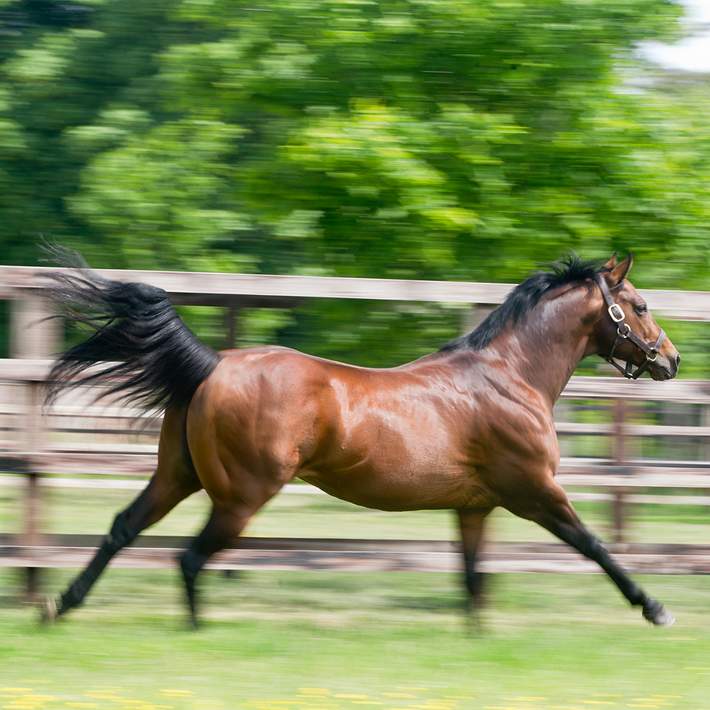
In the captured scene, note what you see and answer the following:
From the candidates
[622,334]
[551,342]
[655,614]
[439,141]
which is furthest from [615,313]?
[439,141]

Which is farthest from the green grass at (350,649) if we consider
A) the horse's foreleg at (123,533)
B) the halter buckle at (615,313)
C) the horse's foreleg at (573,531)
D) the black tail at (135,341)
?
the halter buckle at (615,313)

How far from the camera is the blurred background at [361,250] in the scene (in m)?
5.11

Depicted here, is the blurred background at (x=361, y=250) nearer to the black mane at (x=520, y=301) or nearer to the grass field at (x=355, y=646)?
the grass field at (x=355, y=646)

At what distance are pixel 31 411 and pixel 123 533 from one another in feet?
3.24

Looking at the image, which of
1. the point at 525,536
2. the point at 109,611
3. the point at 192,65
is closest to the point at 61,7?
the point at 192,65

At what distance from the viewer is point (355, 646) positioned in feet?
17.7

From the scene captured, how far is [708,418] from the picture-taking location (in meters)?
9.23

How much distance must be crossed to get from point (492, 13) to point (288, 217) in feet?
8.14

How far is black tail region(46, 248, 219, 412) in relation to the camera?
5.50 meters

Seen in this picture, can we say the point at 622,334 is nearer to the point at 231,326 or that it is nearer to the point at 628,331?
the point at 628,331

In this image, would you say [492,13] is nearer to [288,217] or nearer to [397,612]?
[288,217]

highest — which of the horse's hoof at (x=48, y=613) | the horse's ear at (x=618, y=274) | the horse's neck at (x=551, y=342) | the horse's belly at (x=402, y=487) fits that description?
the horse's ear at (x=618, y=274)

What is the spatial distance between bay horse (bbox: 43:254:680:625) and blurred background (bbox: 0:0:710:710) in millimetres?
497

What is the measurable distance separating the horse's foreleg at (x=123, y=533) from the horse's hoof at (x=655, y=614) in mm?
2246
